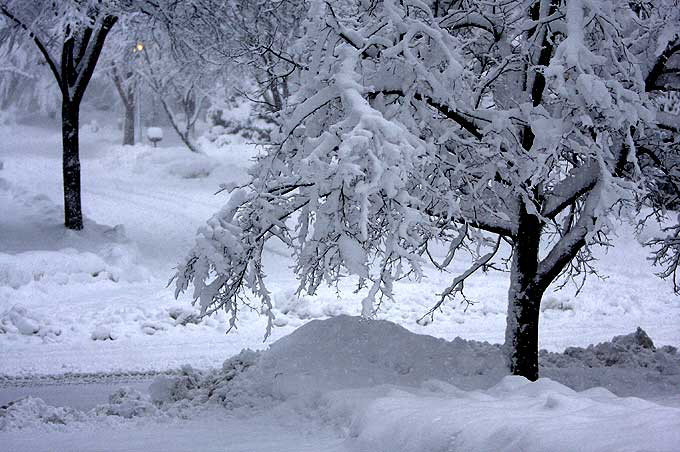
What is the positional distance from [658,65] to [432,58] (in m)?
2.81

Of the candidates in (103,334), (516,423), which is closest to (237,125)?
(103,334)

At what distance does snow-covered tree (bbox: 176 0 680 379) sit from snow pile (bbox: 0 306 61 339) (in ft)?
17.8

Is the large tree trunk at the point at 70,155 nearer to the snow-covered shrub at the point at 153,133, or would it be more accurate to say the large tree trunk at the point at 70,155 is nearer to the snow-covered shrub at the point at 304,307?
the snow-covered shrub at the point at 304,307

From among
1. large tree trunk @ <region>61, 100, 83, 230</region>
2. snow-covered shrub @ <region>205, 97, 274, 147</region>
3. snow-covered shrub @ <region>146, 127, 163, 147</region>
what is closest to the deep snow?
large tree trunk @ <region>61, 100, 83, 230</region>

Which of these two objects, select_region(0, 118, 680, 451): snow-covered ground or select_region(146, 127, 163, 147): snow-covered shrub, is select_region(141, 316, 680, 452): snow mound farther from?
select_region(146, 127, 163, 147): snow-covered shrub

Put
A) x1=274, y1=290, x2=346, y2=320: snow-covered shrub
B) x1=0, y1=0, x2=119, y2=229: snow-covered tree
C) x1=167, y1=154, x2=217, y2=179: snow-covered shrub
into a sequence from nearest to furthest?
x1=274, y1=290, x2=346, y2=320: snow-covered shrub, x1=0, y1=0, x2=119, y2=229: snow-covered tree, x1=167, y1=154, x2=217, y2=179: snow-covered shrub

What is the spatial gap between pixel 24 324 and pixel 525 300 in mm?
7936

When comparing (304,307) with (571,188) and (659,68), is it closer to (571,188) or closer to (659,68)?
(571,188)

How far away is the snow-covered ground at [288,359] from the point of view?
4.63 m

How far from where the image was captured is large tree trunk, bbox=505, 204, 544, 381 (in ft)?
25.1

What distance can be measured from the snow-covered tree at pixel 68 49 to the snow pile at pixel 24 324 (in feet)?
15.7

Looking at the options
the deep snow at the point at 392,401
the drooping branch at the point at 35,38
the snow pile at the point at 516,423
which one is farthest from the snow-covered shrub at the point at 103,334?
the snow pile at the point at 516,423

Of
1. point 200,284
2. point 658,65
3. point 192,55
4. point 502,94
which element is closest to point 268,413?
point 200,284

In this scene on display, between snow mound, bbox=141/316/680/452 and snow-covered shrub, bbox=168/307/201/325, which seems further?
snow-covered shrub, bbox=168/307/201/325
